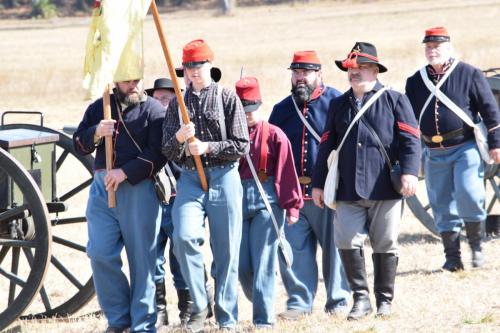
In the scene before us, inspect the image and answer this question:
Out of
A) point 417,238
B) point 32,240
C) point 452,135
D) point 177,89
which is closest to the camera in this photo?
point 177,89

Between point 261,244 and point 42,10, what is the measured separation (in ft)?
185

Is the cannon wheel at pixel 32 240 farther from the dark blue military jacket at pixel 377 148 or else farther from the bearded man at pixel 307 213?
the dark blue military jacket at pixel 377 148

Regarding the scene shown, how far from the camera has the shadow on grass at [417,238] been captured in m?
11.1

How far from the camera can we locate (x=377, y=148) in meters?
7.33

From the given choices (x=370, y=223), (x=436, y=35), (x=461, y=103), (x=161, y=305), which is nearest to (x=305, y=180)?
(x=370, y=223)

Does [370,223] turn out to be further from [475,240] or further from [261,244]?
[475,240]

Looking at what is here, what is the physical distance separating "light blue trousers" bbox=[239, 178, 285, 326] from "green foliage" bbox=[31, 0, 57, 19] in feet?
182

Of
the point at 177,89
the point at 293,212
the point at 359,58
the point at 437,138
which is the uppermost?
the point at 359,58

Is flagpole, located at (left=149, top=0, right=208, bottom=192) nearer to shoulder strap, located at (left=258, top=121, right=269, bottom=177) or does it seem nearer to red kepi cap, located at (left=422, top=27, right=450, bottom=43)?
shoulder strap, located at (left=258, top=121, right=269, bottom=177)

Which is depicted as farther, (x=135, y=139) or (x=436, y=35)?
(x=436, y=35)

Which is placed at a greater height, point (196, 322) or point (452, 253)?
point (196, 322)

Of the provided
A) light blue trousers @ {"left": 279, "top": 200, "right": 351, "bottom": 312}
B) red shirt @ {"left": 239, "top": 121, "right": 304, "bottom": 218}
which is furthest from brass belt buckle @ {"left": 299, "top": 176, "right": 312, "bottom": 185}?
red shirt @ {"left": 239, "top": 121, "right": 304, "bottom": 218}

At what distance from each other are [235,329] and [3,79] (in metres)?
21.6

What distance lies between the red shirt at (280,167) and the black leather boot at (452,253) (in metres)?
2.20
